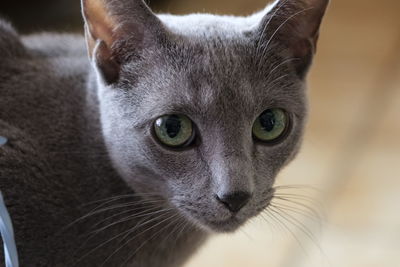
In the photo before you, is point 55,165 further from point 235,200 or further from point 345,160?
point 345,160

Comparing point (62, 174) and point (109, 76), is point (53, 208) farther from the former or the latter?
point (109, 76)

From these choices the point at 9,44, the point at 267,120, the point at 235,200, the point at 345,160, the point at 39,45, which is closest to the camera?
the point at 235,200

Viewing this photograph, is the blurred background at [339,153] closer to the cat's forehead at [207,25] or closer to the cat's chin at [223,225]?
the cat's chin at [223,225]

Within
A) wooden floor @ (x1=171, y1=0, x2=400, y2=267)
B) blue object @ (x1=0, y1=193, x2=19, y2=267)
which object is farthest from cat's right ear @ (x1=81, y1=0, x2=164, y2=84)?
wooden floor @ (x1=171, y1=0, x2=400, y2=267)

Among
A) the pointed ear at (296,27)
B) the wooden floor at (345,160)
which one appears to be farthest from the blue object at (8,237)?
the wooden floor at (345,160)

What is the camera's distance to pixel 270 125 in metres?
1.23

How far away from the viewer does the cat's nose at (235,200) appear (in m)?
1.11

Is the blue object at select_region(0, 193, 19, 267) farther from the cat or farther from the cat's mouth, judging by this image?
the cat's mouth

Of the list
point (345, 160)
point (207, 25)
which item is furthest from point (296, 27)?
point (345, 160)

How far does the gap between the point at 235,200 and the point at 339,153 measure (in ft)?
3.60

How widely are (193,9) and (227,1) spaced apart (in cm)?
23

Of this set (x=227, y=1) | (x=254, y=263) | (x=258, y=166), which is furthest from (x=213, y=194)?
(x=227, y=1)

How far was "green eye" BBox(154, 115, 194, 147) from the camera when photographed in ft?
3.86

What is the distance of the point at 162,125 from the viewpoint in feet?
3.90
